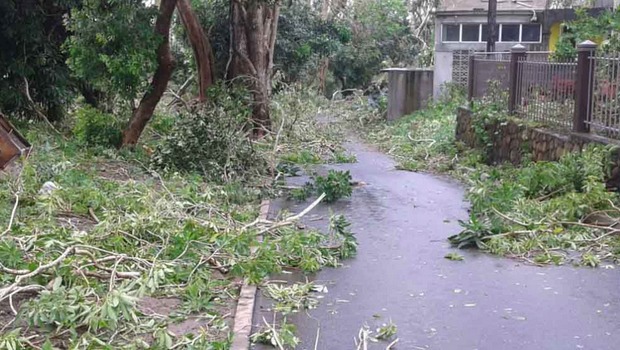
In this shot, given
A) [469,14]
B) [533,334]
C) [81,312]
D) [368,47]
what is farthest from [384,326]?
[368,47]

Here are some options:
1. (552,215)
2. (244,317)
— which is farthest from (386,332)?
(552,215)

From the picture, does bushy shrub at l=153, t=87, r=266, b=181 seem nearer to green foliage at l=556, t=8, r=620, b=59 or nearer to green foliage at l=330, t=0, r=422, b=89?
green foliage at l=556, t=8, r=620, b=59

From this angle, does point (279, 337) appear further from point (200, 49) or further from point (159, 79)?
point (200, 49)

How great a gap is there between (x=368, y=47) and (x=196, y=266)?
101 ft

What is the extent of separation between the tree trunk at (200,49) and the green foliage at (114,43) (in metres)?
1.98

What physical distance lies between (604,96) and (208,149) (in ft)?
21.0

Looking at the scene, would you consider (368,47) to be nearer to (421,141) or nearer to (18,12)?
(421,141)

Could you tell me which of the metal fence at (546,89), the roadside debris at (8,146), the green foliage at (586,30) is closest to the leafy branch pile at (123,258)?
the roadside debris at (8,146)

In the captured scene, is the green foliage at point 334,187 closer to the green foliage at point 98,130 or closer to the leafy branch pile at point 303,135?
the leafy branch pile at point 303,135

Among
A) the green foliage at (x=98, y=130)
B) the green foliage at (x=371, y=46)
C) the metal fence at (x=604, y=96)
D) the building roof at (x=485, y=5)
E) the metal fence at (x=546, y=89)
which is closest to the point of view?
the metal fence at (x=604, y=96)

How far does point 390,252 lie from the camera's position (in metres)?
8.98

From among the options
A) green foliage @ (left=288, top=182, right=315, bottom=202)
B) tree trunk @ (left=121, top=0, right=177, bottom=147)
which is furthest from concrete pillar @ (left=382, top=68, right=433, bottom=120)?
green foliage @ (left=288, top=182, right=315, bottom=202)

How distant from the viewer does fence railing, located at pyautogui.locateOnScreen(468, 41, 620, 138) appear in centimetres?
1106

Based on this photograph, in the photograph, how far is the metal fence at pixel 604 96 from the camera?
35.3 feet
